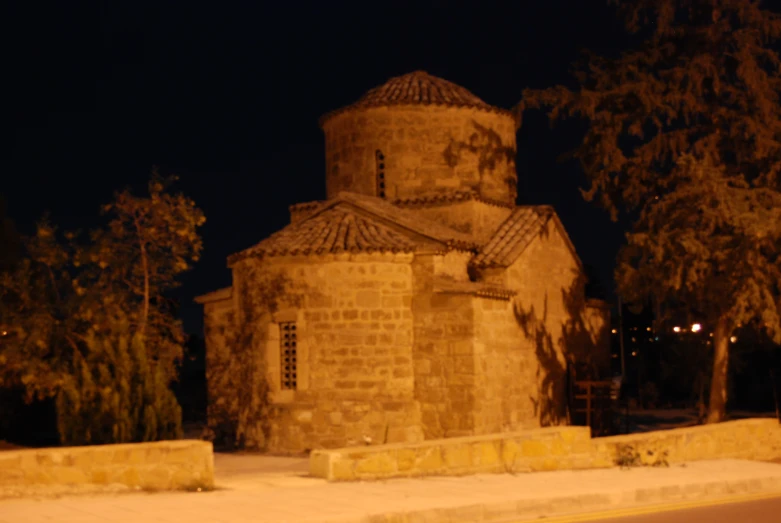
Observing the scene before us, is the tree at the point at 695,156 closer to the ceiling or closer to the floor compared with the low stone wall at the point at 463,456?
closer to the ceiling

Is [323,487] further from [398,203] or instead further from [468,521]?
[398,203]

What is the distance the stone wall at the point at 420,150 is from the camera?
23.1 metres

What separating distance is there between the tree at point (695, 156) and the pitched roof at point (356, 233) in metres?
3.84

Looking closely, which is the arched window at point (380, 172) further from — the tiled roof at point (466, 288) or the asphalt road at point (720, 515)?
the asphalt road at point (720, 515)

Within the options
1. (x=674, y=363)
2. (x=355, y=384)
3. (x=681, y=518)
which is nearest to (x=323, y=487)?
(x=681, y=518)

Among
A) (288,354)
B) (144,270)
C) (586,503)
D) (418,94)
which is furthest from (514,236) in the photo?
(586,503)

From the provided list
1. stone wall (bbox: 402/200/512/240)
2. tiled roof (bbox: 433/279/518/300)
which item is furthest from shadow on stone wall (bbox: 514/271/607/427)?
stone wall (bbox: 402/200/512/240)

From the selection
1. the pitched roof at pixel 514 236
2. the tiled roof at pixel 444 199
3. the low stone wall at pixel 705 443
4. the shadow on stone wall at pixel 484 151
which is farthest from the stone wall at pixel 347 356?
the low stone wall at pixel 705 443

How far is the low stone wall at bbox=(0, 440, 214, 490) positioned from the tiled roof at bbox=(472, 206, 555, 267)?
11.0 meters

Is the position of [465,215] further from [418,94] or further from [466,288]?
[466,288]

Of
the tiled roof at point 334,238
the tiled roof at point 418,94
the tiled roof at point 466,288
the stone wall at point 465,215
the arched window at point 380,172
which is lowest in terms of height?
the tiled roof at point 466,288

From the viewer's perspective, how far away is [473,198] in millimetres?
22344

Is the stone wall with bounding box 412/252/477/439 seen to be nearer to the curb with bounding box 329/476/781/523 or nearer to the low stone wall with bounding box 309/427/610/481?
the low stone wall with bounding box 309/427/610/481

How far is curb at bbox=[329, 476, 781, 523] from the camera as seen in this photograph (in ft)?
32.7
